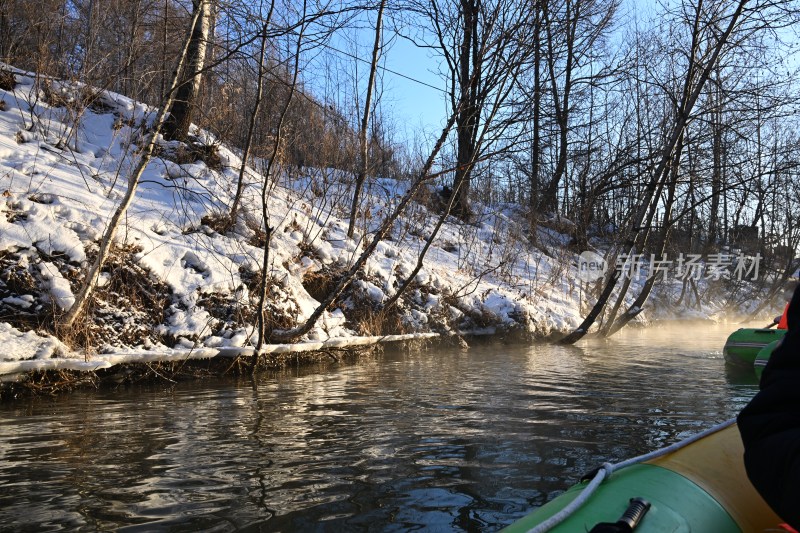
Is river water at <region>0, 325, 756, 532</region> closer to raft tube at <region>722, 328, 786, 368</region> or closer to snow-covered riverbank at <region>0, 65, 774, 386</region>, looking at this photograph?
snow-covered riverbank at <region>0, 65, 774, 386</region>

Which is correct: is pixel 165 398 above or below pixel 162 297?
below

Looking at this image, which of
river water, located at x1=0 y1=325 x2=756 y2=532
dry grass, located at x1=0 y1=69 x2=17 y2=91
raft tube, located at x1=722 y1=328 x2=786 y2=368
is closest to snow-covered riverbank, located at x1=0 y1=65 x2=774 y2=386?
dry grass, located at x1=0 y1=69 x2=17 y2=91

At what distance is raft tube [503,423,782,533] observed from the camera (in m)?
1.66

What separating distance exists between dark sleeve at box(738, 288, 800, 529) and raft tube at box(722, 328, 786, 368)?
7800mm

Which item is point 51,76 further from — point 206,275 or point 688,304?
point 688,304

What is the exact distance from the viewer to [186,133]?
10.0 meters

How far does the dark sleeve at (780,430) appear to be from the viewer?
1281 millimetres

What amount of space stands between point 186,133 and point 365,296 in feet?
14.8

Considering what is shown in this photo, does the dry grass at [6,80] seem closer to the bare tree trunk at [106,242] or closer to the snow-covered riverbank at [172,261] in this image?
the snow-covered riverbank at [172,261]

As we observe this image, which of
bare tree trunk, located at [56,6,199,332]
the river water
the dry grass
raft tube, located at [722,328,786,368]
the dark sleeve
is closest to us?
the dark sleeve

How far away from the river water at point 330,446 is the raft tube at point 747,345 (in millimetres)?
978

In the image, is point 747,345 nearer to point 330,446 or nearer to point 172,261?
point 330,446

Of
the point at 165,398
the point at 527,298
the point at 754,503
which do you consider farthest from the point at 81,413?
the point at 527,298

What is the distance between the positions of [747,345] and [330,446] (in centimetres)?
701
